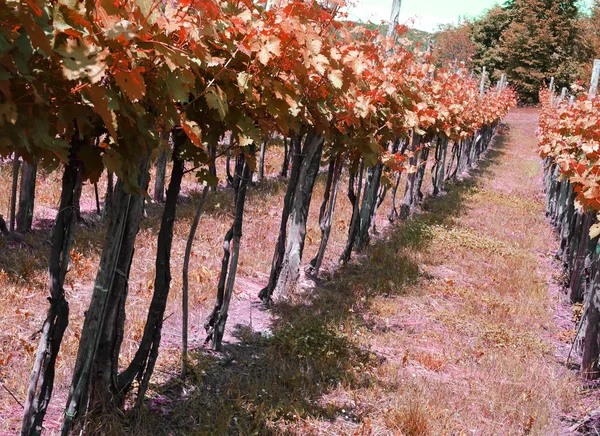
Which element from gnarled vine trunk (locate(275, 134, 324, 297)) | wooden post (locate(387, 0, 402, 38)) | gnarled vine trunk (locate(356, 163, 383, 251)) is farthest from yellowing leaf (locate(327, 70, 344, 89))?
wooden post (locate(387, 0, 402, 38))

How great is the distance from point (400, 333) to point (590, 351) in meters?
1.62

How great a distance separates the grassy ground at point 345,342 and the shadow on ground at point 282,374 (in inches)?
0.5

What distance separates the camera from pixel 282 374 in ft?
13.9

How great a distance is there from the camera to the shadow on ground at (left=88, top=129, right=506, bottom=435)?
3537mm

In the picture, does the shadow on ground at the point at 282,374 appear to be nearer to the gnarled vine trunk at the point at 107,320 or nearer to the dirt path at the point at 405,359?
the dirt path at the point at 405,359

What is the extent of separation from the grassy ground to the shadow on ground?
0.01 meters

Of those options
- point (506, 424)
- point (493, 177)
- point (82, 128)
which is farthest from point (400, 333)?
point (493, 177)

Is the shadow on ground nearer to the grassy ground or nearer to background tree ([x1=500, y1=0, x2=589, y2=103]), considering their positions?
the grassy ground

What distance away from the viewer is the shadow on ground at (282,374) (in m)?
3.54

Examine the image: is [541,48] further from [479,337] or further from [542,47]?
[479,337]

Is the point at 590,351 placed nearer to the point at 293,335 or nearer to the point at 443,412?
the point at 443,412

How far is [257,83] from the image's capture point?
10.5ft

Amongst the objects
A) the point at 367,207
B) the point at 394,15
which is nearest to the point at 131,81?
the point at 367,207

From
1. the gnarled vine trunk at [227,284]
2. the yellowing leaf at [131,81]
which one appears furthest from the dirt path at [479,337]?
the yellowing leaf at [131,81]
